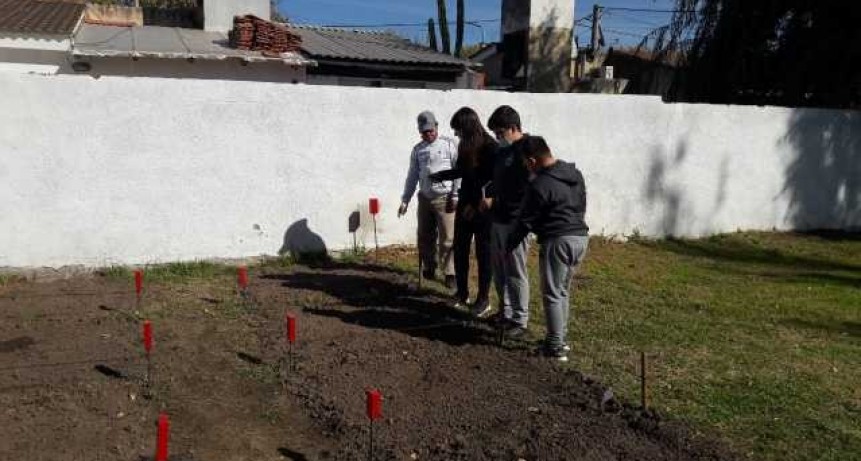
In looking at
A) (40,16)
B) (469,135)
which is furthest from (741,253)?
(40,16)

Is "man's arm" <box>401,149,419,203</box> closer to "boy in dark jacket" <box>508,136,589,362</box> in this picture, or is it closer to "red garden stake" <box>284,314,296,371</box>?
"boy in dark jacket" <box>508,136,589,362</box>

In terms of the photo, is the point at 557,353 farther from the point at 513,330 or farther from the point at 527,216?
the point at 527,216

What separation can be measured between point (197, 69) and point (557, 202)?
10.3 meters

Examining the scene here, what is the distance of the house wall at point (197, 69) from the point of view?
41.5 ft

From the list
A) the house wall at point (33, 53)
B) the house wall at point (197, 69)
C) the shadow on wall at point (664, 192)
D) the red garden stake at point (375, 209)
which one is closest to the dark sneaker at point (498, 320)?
the red garden stake at point (375, 209)

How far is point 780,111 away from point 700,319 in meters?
6.14

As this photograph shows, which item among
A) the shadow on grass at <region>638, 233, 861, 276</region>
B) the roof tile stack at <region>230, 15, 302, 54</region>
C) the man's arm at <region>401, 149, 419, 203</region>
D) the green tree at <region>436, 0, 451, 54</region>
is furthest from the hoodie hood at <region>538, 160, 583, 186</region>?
the green tree at <region>436, 0, 451, 54</region>

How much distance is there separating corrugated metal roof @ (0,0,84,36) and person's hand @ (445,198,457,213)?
886 centimetres

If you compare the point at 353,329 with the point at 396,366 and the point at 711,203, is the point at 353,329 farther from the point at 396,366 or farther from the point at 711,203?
the point at 711,203

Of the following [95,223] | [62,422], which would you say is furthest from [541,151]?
[95,223]

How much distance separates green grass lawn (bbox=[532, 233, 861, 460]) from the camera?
4.34 meters

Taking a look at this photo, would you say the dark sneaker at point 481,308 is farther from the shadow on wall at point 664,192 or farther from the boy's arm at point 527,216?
the shadow on wall at point 664,192

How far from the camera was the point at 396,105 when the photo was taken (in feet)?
27.4

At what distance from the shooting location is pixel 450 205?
671 cm
